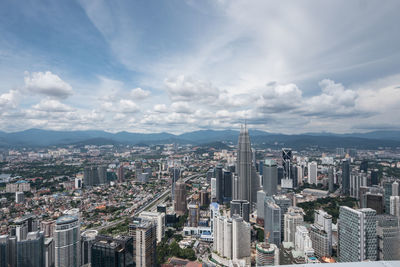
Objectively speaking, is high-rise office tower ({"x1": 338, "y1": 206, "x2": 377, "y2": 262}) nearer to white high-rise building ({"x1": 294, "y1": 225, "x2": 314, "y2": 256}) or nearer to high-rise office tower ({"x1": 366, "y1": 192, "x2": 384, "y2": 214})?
white high-rise building ({"x1": 294, "y1": 225, "x2": 314, "y2": 256})

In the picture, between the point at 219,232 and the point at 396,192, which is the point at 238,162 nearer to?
the point at 219,232

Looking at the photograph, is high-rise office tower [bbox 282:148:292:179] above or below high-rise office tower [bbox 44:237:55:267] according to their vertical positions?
above

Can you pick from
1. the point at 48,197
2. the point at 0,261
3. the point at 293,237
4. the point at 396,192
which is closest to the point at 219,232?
the point at 293,237

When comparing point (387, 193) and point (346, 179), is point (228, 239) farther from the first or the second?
point (346, 179)

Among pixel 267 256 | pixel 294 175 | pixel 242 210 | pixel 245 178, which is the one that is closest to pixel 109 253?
pixel 267 256

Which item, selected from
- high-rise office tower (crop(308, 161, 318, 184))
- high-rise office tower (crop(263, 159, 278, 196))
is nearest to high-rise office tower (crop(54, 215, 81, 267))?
high-rise office tower (crop(263, 159, 278, 196))

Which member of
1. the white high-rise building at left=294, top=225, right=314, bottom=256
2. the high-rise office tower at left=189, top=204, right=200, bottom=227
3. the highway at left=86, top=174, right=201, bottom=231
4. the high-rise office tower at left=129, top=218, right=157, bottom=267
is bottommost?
the highway at left=86, top=174, right=201, bottom=231
